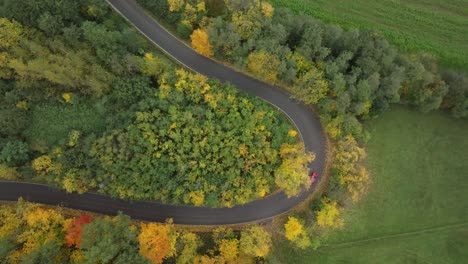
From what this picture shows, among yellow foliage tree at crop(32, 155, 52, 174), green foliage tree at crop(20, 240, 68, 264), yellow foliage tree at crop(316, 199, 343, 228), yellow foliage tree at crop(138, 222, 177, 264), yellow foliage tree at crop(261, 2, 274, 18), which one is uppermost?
yellow foliage tree at crop(261, 2, 274, 18)

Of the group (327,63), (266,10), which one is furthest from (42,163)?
(327,63)

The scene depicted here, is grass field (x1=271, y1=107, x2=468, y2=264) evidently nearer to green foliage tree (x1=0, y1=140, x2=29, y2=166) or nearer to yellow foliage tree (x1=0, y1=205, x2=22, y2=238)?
yellow foliage tree (x1=0, y1=205, x2=22, y2=238)

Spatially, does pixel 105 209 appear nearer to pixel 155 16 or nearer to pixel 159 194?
pixel 159 194

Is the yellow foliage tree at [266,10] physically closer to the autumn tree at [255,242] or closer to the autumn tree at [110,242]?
the autumn tree at [255,242]

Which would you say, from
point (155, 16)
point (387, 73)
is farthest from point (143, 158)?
point (387, 73)

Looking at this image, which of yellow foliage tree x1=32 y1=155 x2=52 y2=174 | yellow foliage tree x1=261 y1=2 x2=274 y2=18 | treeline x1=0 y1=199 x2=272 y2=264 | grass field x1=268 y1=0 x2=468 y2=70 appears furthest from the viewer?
grass field x1=268 y1=0 x2=468 y2=70

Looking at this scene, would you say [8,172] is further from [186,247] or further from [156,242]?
[186,247]

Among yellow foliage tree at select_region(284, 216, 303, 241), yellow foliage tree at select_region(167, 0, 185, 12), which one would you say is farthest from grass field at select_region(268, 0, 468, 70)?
yellow foliage tree at select_region(284, 216, 303, 241)
